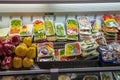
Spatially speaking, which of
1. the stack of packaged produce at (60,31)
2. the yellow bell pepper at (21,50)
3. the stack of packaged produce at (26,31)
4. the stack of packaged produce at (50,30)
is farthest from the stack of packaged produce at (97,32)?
the yellow bell pepper at (21,50)

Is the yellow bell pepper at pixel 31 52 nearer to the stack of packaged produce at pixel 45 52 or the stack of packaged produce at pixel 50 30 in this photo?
the stack of packaged produce at pixel 45 52

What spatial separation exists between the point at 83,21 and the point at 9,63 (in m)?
0.89

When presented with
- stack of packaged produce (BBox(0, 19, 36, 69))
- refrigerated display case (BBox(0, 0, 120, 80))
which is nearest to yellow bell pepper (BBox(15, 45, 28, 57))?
stack of packaged produce (BBox(0, 19, 36, 69))

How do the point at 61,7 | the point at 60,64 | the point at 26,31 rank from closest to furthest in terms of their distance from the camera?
the point at 60,64
the point at 26,31
the point at 61,7

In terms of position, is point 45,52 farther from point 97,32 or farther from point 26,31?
point 97,32

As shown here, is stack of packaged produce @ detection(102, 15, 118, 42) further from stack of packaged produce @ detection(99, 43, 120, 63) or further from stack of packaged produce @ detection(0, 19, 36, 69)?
stack of packaged produce @ detection(0, 19, 36, 69)

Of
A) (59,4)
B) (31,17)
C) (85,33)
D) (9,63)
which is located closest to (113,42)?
(85,33)

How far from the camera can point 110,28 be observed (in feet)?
7.81

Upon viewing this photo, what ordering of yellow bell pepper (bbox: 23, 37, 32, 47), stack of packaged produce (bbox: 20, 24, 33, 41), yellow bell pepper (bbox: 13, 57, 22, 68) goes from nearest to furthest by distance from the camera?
yellow bell pepper (bbox: 13, 57, 22, 68) < yellow bell pepper (bbox: 23, 37, 32, 47) < stack of packaged produce (bbox: 20, 24, 33, 41)

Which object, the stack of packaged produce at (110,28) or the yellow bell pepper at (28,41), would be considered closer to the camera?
the yellow bell pepper at (28,41)

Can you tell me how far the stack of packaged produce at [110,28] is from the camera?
2.36 meters

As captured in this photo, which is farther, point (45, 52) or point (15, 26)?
point (15, 26)

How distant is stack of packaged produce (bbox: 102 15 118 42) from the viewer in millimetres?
2357

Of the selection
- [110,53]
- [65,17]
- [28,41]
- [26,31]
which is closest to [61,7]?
[65,17]
